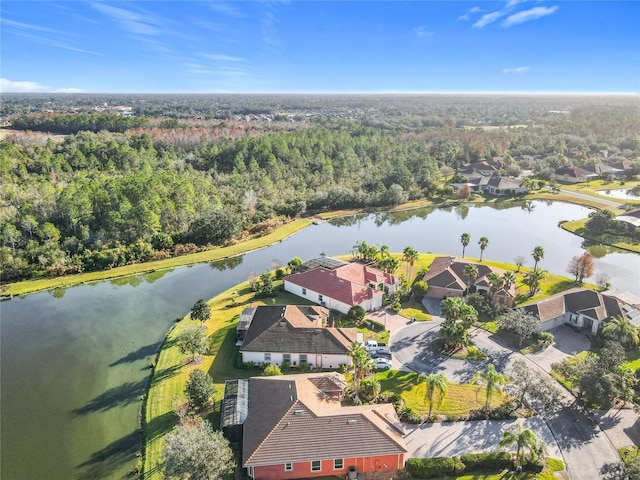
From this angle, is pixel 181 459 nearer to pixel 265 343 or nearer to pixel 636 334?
pixel 265 343

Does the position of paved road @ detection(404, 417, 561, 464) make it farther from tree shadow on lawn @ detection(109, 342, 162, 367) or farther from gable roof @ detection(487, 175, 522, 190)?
gable roof @ detection(487, 175, 522, 190)

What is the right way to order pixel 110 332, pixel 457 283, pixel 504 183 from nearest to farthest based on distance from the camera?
pixel 110 332 < pixel 457 283 < pixel 504 183

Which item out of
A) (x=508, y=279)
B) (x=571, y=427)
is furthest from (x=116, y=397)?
(x=508, y=279)

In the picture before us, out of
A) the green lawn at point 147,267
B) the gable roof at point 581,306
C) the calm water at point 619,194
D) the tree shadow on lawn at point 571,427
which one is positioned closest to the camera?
the tree shadow on lawn at point 571,427

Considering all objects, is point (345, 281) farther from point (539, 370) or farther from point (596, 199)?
point (596, 199)

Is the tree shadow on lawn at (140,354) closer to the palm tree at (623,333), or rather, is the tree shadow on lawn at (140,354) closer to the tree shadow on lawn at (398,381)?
the tree shadow on lawn at (398,381)

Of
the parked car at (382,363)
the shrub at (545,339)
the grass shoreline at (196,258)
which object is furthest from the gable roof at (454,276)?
the grass shoreline at (196,258)
